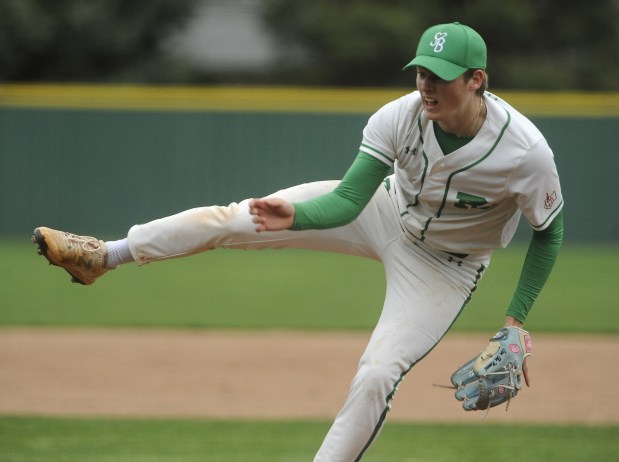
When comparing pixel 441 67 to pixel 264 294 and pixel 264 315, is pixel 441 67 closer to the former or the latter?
pixel 264 315

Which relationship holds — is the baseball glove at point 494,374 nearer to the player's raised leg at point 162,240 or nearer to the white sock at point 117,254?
the player's raised leg at point 162,240

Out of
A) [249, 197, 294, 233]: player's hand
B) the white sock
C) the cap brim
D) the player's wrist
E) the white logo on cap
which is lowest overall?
the player's wrist

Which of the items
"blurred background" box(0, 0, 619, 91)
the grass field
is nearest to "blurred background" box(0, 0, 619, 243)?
the grass field

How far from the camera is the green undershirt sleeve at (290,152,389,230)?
3951mm

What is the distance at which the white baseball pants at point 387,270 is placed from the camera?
13.6 ft

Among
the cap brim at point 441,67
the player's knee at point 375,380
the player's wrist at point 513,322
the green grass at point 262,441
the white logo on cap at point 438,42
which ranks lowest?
the green grass at point 262,441

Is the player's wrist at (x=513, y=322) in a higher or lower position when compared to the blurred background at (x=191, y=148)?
higher

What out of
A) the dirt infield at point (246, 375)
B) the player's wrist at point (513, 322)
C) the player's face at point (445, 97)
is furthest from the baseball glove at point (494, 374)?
the dirt infield at point (246, 375)

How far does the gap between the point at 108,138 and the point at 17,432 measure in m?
9.58

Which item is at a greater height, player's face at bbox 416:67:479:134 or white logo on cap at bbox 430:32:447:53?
white logo on cap at bbox 430:32:447:53

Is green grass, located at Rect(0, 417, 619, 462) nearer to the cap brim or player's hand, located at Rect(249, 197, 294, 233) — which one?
player's hand, located at Rect(249, 197, 294, 233)

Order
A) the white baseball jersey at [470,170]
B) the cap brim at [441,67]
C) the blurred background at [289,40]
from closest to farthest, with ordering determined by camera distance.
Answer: the cap brim at [441,67], the white baseball jersey at [470,170], the blurred background at [289,40]

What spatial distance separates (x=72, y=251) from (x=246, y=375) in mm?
A: 3663

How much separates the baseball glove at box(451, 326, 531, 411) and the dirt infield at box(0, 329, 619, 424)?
2466mm
